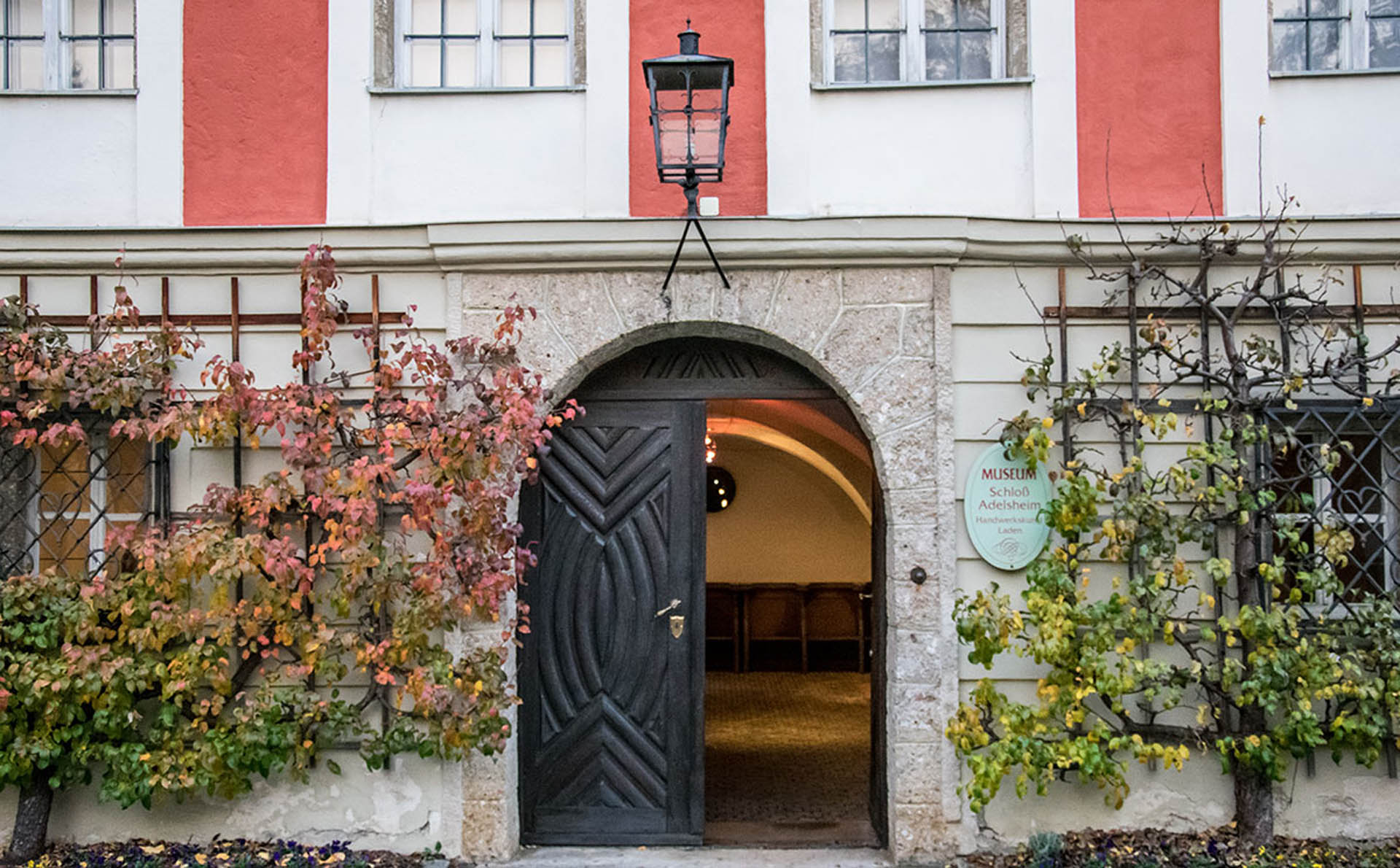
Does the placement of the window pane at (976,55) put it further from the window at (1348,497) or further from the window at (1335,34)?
the window at (1348,497)

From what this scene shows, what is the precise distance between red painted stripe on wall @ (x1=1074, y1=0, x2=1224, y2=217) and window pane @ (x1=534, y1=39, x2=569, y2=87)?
8.48 ft

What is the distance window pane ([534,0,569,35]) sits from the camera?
6.39m

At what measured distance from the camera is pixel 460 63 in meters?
6.41

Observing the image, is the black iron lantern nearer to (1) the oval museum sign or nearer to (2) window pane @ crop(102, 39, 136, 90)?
(1) the oval museum sign

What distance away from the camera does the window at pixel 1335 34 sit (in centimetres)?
628

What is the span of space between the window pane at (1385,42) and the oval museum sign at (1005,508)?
9.12ft

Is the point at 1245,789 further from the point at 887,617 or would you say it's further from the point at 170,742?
the point at 170,742

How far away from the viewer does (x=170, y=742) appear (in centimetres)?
585

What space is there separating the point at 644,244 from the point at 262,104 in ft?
6.90

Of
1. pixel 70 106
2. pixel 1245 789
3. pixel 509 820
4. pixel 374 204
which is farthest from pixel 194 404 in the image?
pixel 1245 789

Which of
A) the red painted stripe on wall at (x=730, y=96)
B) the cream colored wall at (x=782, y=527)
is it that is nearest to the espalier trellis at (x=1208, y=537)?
the red painted stripe on wall at (x=730, y=96)

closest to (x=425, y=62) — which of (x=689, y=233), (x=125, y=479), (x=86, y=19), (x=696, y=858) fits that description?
(x=689, y=233)

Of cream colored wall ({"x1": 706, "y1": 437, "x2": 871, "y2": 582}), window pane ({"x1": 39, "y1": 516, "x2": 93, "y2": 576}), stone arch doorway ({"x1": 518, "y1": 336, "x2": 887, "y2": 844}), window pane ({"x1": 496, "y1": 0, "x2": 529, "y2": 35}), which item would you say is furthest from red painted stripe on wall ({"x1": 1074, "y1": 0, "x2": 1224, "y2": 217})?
cream colored wall ({"x1": 706, "y1": 437, "x2": 871, "y2": 582})

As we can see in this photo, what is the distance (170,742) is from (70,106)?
3269 mm
